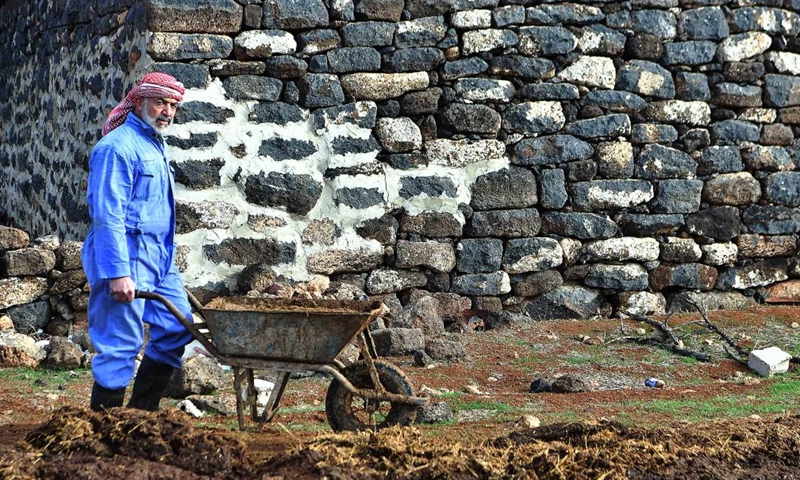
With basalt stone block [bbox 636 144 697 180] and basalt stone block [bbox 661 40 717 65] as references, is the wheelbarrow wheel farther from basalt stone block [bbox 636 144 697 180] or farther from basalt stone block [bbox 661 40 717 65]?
basalt stone block [bbox 661 40 717 65]

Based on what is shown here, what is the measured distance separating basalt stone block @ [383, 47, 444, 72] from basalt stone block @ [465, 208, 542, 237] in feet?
4.26

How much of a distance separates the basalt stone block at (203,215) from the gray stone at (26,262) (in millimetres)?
1032

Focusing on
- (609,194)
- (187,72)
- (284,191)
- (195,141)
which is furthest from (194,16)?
(609,194)

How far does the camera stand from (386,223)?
7.82m

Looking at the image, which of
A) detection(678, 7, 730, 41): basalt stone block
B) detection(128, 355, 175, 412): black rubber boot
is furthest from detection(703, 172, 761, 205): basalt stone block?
detection(128, 355, 175, 412): black rubber boot

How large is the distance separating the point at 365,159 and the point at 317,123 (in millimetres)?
485

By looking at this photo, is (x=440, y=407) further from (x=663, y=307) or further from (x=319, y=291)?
(x=663, y=307)

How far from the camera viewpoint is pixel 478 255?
8.06m

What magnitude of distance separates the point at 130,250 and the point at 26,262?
3057 millimetres

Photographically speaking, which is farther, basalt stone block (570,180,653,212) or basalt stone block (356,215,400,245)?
basalt stone block (570,180,653,212)

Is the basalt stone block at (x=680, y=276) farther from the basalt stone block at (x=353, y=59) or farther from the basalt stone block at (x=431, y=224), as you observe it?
the basalt stone block at (x=353, y=59)

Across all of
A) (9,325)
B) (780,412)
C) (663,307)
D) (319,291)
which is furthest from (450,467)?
(663,307)

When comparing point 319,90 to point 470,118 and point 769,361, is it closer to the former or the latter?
point 470,118

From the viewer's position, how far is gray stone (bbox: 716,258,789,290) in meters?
8.70
